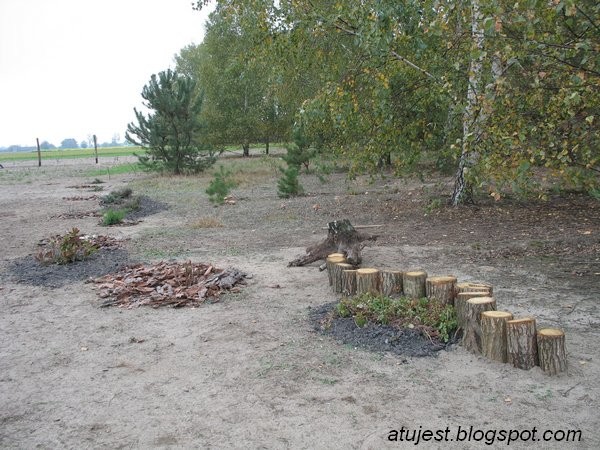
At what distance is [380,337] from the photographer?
14.6ft

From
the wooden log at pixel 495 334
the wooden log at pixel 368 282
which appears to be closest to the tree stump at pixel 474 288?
the wooden log at pixel 495 334

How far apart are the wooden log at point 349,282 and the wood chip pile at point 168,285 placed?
128cm

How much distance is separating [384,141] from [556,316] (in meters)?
5.11

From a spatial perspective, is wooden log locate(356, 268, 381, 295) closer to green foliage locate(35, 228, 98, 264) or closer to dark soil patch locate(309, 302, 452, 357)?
dark soil patch locate(309, 302, 452, 357)

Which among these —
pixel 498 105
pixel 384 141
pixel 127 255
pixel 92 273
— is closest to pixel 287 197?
pixel 384 141

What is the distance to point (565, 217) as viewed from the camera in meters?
9.59

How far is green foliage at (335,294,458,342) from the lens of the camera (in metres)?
4.40

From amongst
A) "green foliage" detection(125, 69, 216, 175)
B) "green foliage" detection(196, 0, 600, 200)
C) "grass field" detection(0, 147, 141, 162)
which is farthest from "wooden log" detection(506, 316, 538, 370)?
"grass field" detection(0, 147, 141, 162)

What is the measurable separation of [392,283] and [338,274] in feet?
2.33

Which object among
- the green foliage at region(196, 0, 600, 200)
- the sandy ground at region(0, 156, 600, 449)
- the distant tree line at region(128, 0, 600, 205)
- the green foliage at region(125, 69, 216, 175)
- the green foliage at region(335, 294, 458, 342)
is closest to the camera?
the sandy ground at region(0, 156, 600, 449)

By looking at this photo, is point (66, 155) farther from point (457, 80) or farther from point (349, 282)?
point (349, 282)

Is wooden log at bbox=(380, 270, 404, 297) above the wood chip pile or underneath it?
above

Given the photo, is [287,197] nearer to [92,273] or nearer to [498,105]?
[92,273]

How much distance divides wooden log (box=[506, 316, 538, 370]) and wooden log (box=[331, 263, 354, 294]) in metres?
2.09
